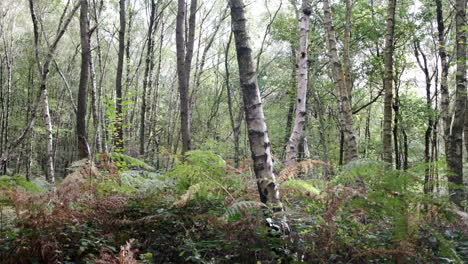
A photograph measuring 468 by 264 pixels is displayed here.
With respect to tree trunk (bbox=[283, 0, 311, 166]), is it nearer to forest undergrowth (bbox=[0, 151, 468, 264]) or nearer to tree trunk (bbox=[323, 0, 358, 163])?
tree trunk (bbox=[323, 0, 358, 163])

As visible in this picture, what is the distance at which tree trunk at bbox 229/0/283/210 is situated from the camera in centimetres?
298

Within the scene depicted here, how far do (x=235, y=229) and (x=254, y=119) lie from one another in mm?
1083

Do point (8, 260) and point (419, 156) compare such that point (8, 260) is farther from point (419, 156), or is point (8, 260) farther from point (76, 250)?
point (419, 156)

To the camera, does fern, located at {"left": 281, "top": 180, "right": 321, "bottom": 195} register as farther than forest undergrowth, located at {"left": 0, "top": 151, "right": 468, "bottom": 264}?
Yes

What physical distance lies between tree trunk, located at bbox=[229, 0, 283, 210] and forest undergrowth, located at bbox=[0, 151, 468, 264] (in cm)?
22

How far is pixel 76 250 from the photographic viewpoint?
2449 mm

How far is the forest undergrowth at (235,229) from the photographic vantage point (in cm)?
226

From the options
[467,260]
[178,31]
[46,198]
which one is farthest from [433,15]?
[46,198]

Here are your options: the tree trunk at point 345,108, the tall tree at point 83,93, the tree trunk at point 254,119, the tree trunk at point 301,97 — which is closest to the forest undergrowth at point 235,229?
the tree trunk at point 254,119

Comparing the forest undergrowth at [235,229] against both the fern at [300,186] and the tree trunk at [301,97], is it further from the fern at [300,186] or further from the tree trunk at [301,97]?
the tree trunk at [301,97]

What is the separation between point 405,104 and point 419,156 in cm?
1101

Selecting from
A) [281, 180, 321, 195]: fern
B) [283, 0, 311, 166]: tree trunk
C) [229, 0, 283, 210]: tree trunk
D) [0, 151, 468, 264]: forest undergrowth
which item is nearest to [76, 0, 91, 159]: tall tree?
[0, 151, 468, 264]: forest undergrowth

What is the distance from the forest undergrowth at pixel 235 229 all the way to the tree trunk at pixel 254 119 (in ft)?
0.71

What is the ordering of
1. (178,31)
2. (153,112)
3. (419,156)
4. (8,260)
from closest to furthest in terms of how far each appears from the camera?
(8,260) → (178,31) → (153,112) → (419,156)
